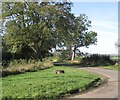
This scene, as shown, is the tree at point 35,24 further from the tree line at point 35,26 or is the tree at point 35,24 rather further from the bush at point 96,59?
the bush at point 96,59

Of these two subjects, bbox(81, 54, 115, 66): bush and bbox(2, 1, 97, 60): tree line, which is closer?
bbox(2, 1, 97, 60): tree line

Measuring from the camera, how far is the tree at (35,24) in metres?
47.5

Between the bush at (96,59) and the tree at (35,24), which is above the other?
the tree at (35,24)

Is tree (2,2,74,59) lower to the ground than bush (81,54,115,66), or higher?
higher

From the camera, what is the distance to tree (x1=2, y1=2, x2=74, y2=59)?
156 ft

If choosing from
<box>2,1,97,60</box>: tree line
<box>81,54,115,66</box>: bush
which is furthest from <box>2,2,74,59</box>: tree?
<box>81,54,115,66</box>: bush

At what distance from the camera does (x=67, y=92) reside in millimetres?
15125

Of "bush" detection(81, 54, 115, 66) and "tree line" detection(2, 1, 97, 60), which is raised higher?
"tree line" detection(2, 1, 97, 60)

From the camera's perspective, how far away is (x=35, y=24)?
48438mm

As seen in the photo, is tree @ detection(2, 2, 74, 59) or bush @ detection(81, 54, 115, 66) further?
bush @ detection(81, 54, 115, 66)

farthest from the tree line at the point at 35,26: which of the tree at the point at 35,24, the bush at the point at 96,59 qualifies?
the bush at the point at 96,59

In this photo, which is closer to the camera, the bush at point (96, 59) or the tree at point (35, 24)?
the tree at point (35, 24)

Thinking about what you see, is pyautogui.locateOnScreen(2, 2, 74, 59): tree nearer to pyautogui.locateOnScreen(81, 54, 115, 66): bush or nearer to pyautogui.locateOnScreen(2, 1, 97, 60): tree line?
pyautogui.locateOnScreen(2, 1, 97, 60): tree line

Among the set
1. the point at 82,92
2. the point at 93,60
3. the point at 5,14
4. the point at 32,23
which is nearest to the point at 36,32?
the point at 32,23
